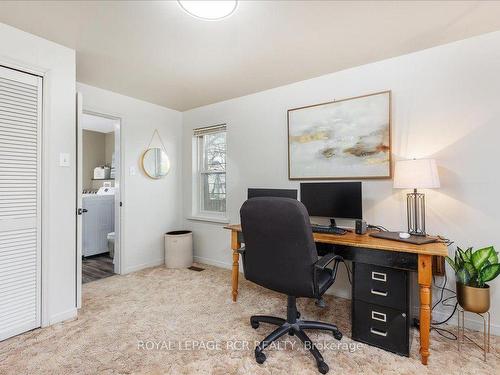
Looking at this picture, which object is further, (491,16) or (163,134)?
(163,134)

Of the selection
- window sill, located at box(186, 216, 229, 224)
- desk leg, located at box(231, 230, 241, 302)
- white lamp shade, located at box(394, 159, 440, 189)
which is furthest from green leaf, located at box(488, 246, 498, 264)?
window sill, located at box(186, 216, 229, 224)

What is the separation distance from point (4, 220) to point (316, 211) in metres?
2.48

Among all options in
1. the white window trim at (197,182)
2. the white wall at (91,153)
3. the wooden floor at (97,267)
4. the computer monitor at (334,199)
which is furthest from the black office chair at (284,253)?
the white wall at (91,153)

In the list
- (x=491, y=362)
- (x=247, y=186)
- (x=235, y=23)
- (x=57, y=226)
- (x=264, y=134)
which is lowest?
(x=491, y=362)

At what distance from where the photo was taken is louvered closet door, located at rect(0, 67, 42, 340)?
1909mm

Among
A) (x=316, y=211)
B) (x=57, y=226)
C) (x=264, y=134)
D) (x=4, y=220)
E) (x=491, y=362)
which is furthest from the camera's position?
(x=264, y=134)

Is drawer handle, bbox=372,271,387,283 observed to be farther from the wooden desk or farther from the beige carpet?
the beige carpet

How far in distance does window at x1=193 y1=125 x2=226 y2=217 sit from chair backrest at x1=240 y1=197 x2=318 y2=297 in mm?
2012

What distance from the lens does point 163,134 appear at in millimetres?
3826

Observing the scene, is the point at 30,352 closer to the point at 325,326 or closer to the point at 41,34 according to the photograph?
the point at 325,326

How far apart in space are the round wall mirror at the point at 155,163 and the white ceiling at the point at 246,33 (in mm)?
1105

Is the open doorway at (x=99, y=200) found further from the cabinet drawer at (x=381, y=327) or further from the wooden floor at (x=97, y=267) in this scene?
the cabinet drawer at (x=381, y=327)

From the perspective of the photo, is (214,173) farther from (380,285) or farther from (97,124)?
(97,124)

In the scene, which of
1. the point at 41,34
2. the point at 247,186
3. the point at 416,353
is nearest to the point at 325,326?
the point at 416,353
